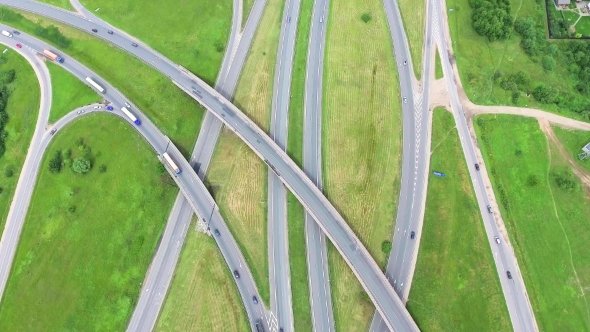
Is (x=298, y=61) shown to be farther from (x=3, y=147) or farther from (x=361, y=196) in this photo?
(x=3, y=147)

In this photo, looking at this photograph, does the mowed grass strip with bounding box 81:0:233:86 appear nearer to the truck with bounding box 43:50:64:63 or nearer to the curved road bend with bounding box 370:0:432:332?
the truck with bounding box 43:50:64:63

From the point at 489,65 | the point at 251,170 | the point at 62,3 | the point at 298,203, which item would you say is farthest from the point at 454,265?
the point at 62,3

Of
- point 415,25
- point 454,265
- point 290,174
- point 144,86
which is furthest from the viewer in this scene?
point 415,25

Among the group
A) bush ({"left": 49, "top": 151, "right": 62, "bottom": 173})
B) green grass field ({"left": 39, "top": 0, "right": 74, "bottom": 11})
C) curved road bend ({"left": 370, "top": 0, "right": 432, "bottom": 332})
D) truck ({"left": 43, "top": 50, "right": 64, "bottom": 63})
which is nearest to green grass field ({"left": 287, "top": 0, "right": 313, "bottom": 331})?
curved road bend ({"left": 370, "top": 0, "right": 432, "bottom": 332})

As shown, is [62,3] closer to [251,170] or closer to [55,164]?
[55,164]

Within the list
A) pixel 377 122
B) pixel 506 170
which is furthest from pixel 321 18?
pixel 506 170
